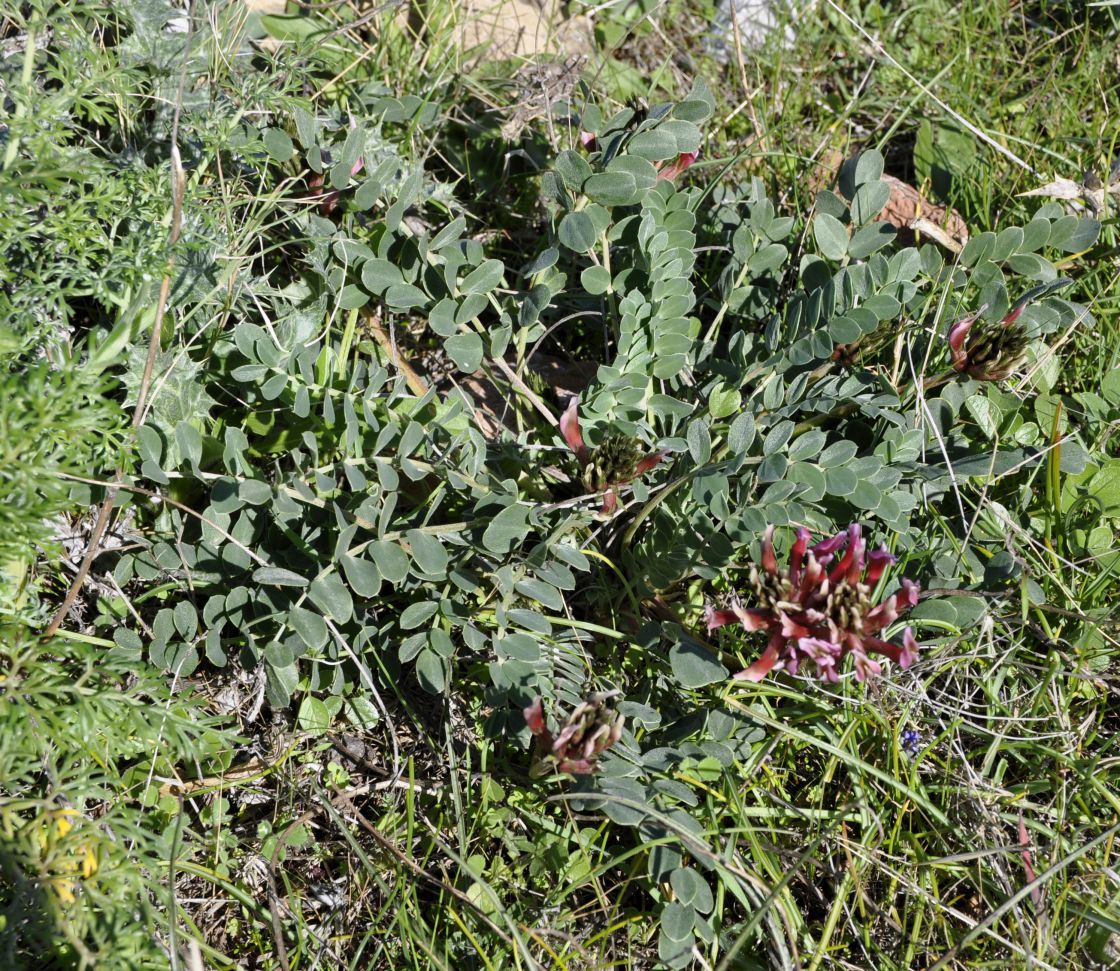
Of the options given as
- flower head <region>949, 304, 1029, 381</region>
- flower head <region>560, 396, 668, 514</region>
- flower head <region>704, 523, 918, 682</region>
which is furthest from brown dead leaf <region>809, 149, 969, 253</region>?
flower head <region>704, 523, 918, 682</region>

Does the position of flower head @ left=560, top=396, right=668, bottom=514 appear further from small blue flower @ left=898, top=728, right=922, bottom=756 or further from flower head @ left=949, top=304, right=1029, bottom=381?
small blue flower @ left=898, top=728, right=922, bottom=756

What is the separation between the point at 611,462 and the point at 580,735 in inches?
23.7

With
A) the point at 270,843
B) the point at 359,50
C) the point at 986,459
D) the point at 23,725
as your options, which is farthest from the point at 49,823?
the point at 359,50

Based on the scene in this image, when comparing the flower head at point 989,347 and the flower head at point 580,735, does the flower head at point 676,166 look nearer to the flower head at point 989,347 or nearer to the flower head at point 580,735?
the flower head at point 989,347

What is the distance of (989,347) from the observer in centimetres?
231

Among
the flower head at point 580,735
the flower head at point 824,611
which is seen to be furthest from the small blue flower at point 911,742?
the flower head at point 580,735

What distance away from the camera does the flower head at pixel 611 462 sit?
227 cm

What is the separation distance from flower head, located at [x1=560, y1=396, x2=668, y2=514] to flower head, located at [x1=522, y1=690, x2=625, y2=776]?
0.48 metres

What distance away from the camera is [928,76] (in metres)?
3.53

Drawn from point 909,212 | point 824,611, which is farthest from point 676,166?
point 824,611

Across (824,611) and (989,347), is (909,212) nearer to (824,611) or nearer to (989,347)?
(989,347)

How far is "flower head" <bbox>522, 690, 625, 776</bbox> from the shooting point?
6.64 ft

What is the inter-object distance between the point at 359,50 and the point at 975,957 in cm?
290

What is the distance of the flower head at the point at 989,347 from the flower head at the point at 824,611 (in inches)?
23.3
